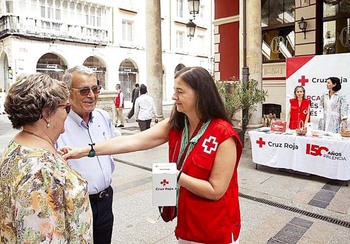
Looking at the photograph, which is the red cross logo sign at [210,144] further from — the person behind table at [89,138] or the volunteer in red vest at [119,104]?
the volunteer in red vest at [119,104]

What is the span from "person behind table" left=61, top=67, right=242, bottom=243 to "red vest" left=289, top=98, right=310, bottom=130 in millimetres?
5123

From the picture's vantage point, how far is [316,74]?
7.11m

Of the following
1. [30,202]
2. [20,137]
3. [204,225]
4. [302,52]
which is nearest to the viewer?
[30,202]

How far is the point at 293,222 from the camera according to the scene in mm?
4004

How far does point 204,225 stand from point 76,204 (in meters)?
0.79

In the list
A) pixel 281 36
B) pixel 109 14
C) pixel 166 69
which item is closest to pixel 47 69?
pixel 109 14

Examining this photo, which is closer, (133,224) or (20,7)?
(133,224)

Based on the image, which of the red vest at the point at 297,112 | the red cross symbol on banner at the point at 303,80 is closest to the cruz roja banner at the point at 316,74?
the red cross symbol on banner at the point at 303,80

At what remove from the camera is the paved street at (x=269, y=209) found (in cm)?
365

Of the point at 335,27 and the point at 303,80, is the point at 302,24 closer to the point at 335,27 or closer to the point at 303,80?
the point at 335,27

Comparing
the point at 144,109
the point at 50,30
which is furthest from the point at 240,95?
the point at 50,30

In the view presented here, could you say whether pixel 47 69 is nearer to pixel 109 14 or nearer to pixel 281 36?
pixel 109 14

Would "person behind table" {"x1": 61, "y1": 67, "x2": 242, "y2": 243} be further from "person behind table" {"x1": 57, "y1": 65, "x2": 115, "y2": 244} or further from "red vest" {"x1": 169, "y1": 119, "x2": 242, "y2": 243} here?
"person behind table" {"x1": 57, "y1": 65, "x2": 115, "y2": 244}

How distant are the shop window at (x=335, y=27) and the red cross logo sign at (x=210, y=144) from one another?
1224 centimetres
